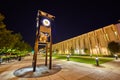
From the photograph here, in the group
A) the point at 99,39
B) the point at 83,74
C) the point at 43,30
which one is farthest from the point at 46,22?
the point at 99,39

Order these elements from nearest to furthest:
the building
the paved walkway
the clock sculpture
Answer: the paved walkway, the clock sculpture, the building

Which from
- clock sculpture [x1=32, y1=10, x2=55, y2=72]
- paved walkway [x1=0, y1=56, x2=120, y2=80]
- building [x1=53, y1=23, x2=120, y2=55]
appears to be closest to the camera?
paved walkway [x1=0, y1=56, x2=120, y2=80]

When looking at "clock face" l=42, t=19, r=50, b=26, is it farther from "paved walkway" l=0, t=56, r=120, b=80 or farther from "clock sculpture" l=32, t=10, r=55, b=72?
"paved walkway" l=0, t=56, r=120, b=80

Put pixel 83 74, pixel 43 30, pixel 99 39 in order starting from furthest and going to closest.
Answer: pixel 99 39 → pixel 43 30 → pixel 83 74

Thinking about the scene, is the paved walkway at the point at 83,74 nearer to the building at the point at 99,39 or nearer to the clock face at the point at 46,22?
the clock face at the point at 46,22

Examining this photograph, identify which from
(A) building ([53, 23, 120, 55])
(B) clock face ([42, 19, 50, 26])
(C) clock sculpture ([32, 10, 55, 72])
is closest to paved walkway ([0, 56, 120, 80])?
(C) clock sculpture ([32, 10, 55, 72])

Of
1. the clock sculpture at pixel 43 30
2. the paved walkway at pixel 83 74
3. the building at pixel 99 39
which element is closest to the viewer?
the paved walkway at pixel 83 74

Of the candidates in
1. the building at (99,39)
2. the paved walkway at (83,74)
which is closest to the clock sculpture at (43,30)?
the paved walkway at (83,74)

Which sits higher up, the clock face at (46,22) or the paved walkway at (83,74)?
the clock face at (46,22)

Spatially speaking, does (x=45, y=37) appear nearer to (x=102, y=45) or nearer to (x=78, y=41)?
(x=102, y=45)

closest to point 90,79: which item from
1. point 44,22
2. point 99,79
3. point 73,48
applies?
point 99,79

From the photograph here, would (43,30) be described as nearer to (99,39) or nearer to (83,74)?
(83,74)

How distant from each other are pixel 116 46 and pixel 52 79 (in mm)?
20529

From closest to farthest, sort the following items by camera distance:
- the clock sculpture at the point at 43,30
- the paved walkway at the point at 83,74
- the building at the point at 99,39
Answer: the paved walkway at the point at 83,74
the clock sculpture at the point at 43,30
the building at the point at 99,39
